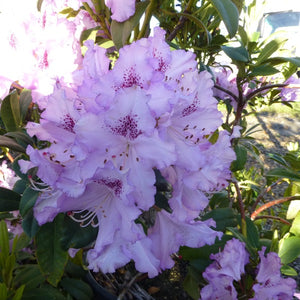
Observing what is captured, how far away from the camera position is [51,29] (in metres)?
0.55

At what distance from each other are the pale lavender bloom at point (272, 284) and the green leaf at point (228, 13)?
52 centimetres

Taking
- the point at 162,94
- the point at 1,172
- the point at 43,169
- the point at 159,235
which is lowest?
the point at 1,172

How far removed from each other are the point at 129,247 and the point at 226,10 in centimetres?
46

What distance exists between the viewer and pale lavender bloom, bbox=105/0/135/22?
0.52 m

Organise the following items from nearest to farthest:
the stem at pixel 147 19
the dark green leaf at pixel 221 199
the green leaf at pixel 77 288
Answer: the stem at pixel 147 19, the green leaf at pixel 77 288, the dark green leaf at pixel 221 199

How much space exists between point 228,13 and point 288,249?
25.4 inches

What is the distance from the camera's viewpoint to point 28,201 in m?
0.53

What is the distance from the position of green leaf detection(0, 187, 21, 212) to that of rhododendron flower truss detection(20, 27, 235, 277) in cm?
20

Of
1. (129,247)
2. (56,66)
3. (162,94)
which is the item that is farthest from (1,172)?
(162,94)

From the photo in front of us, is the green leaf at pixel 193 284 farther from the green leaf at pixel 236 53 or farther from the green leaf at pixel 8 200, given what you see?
the green leaf at pixel 236 53

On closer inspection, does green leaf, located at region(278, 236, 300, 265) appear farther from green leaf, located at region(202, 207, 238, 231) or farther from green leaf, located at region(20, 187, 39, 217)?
green leaf, located at region(20, 187, 39, 217)

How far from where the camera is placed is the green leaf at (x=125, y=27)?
0.55m

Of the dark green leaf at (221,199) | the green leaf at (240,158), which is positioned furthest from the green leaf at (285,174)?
the dark green leaf at (221,199)

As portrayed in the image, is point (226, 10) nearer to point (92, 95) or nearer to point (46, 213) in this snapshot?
point (92, 95)
